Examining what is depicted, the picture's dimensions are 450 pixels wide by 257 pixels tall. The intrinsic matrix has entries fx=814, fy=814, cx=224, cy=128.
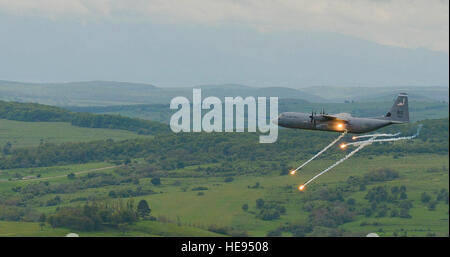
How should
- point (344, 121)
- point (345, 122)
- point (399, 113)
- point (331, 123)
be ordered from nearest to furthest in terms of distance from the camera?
point (345, 122) < point (344, 121) < point (331, 123) < point (399, 113)

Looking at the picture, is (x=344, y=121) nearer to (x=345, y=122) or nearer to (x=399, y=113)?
(x=345, y=122)

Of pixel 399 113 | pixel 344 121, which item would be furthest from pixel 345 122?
pixel 399 113

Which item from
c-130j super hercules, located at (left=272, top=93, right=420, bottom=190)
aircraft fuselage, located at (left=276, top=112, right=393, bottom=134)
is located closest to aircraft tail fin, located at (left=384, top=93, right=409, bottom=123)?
c-130j super hercules, located at (left=272, top=93, right=420, bottom=190)

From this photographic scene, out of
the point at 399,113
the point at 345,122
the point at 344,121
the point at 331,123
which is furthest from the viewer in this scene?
the point at 399,113

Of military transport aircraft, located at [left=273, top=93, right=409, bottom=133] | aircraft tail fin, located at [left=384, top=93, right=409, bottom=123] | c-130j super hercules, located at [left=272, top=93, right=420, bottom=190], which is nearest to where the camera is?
c-130j super hercules, located at [left=272, top=93, right=420, bottom=190]

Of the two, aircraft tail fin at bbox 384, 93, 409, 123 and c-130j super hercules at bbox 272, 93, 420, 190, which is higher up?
aircraft tail fin at bbox 384, 93, 409, 123

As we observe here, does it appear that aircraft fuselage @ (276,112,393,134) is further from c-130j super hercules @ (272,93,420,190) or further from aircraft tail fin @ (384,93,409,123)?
aircraft tail fin @ (384,93,409,123)

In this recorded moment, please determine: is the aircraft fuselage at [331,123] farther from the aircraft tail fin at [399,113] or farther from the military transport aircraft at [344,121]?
the aircraft tail fin at [399,113]

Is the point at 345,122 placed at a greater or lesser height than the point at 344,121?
lesser
